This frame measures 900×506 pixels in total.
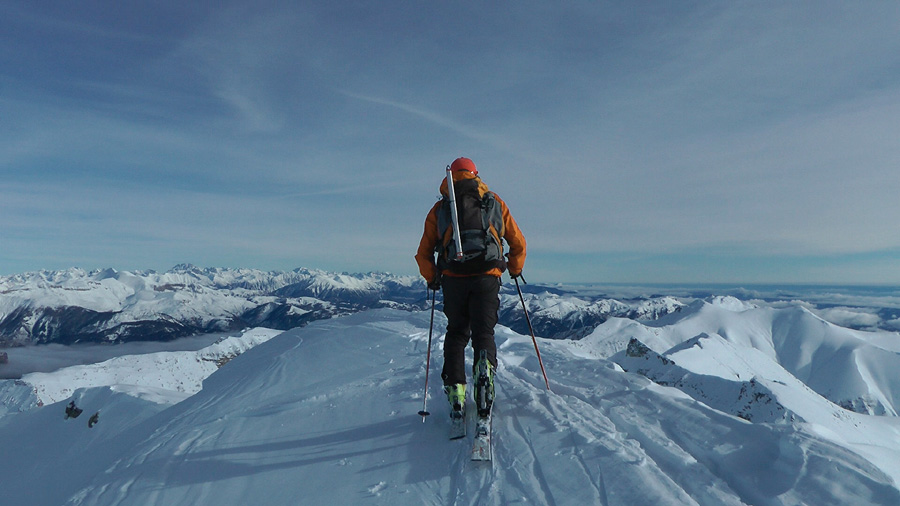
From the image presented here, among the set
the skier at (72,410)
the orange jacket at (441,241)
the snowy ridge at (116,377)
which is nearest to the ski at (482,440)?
the orange jacket at (441,241)

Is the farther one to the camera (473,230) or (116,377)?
(116,377)

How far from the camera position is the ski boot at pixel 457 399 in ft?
18.6

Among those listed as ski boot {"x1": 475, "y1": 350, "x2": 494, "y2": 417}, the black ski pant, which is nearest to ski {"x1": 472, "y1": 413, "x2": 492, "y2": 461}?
ski boot {"x1": 475, "y1": 350, "x2": 494, "y2": 417}

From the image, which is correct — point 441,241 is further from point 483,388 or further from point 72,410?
point 72,410

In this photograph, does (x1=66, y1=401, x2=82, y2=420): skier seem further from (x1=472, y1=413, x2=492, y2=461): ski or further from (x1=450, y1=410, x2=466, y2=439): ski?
(x1=472, y1=413, x2=492, y2=461): ski

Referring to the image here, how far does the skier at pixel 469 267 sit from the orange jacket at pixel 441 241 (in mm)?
15

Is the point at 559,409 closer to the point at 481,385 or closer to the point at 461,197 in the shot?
the point at 481,385

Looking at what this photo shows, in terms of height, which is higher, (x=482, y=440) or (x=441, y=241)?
(x=441, y=241)

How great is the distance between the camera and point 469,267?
5922mm

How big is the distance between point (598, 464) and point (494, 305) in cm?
234

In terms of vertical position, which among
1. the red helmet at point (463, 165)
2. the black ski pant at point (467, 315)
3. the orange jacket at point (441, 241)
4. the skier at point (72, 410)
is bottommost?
the skier at point (72, 410)

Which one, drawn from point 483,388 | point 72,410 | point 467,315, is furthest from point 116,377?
point 483,388

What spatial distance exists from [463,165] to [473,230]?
1.04m

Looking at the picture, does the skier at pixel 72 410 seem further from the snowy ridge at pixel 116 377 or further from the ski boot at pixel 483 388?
the snowy ridge at pixel 116 377
